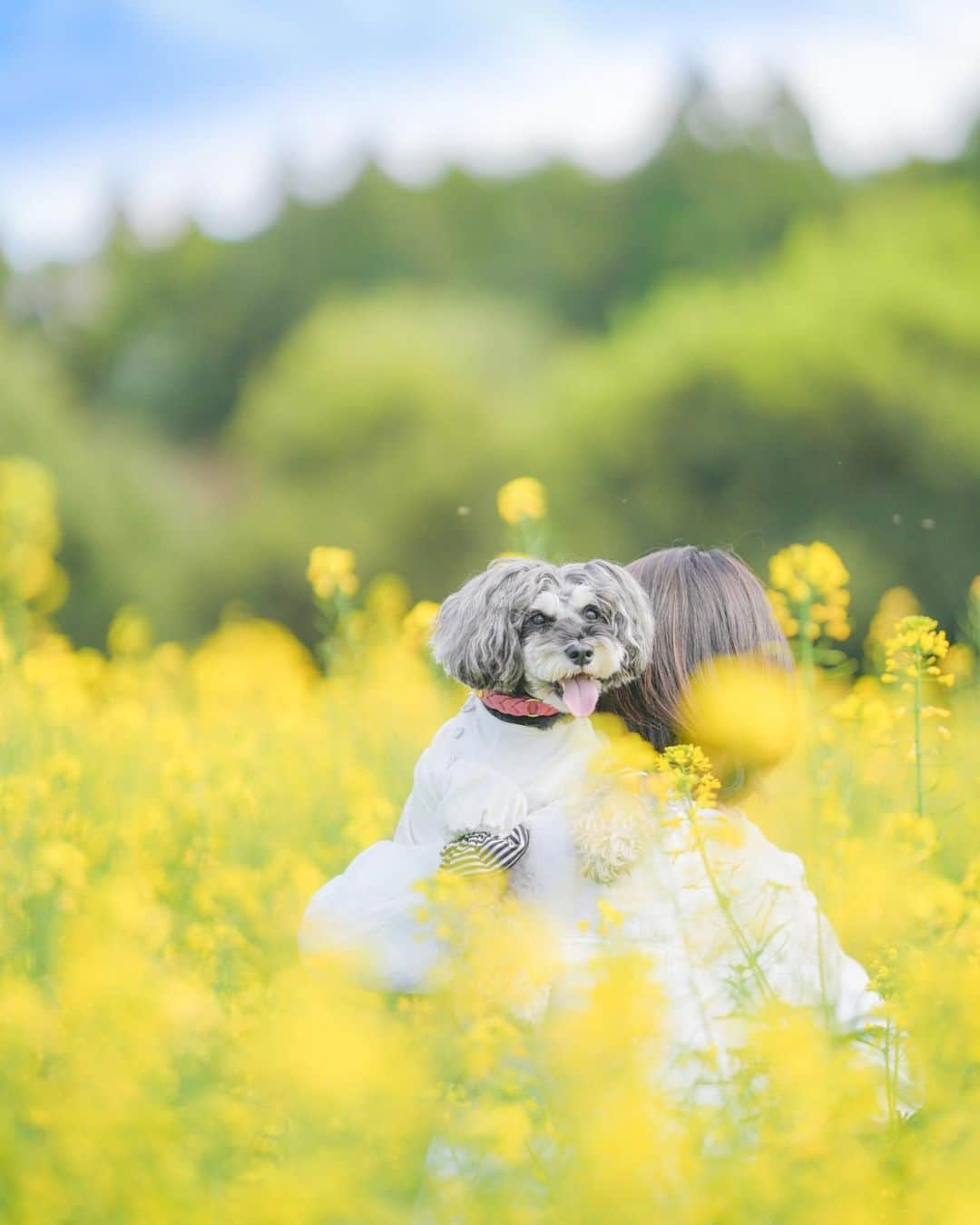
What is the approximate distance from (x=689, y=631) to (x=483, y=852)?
62cm

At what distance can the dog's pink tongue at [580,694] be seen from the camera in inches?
104

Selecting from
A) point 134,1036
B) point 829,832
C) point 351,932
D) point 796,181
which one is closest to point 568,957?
point 351,932

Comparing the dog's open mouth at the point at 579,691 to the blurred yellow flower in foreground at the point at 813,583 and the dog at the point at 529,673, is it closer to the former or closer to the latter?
the dog at the point at 529,673

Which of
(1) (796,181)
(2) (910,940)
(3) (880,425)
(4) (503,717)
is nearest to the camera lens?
(2) (910,940)

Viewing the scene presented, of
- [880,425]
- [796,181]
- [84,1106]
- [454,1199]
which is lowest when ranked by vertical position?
[454,1199]

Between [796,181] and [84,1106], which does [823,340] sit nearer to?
[796,181]

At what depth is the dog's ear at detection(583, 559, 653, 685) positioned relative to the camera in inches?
107

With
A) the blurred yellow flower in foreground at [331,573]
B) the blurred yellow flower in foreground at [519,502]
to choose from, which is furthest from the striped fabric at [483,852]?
the blurred yellow flower in foreground at [331,573]

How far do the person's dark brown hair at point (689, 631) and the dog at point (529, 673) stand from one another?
45 mm

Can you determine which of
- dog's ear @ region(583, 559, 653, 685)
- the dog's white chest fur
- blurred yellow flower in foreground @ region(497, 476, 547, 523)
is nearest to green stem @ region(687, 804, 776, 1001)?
the dog's white chest fur

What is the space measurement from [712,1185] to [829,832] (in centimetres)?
140

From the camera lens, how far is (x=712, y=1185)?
1.78 metres

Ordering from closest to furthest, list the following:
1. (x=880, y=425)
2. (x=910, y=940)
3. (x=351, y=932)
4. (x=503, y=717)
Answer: (x=910, y=940)
(x=351, y=932)
(x=503, y=717)
(x=880, y=425)

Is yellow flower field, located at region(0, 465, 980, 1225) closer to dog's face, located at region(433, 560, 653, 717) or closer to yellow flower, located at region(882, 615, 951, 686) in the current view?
yellow flower, located at region(882, 615, 951, 686)
